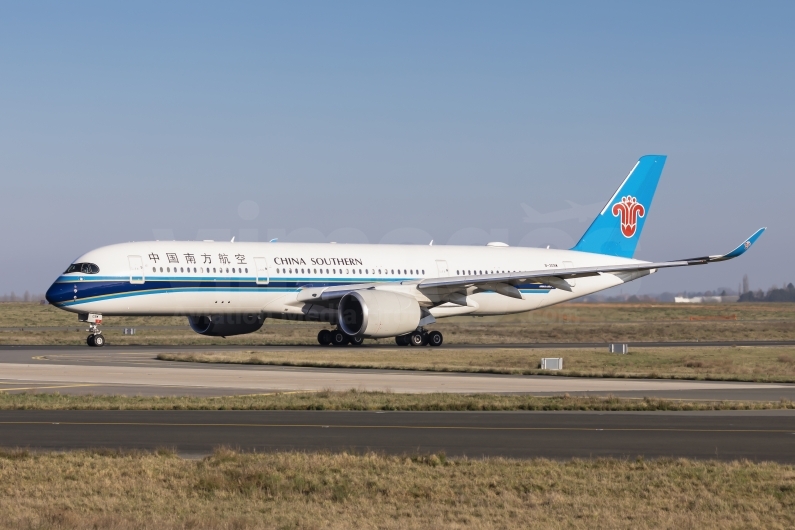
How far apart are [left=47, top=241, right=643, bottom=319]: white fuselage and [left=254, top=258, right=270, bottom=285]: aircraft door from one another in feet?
0.13

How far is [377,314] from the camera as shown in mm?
42688

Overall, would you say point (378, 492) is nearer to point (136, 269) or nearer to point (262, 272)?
point (136, 269)

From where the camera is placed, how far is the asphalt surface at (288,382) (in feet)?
84.6

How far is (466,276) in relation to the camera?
4944 centimetres

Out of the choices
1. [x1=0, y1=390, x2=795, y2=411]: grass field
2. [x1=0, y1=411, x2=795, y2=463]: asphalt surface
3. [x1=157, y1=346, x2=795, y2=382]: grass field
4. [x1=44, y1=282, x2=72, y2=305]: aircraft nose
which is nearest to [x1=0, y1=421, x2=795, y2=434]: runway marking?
[x1=0, y1=411, x2=795, y2=463]: asphalt surface

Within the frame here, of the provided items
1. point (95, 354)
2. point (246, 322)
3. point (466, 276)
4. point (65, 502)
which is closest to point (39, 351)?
point (95, 354)

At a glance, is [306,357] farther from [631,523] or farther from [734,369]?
[631,523]

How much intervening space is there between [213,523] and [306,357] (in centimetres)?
2744

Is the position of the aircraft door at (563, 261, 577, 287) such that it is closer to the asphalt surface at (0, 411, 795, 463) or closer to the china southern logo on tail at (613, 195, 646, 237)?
the china southern logo on tail at (613, 195, 646, 237)

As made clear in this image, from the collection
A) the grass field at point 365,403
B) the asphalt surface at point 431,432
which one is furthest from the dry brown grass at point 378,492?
the grass field at point 365,403

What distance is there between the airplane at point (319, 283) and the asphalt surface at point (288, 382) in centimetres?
727

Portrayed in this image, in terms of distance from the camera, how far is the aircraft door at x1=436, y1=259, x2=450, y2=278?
50.0 meters

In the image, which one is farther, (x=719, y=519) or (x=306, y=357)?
(x=306, y=357)

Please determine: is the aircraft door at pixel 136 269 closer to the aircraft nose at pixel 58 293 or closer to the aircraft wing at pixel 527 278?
the aircraft nose at pixel 58 293
